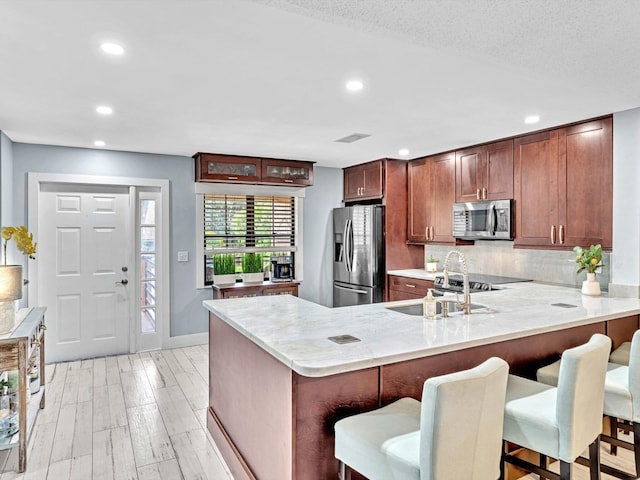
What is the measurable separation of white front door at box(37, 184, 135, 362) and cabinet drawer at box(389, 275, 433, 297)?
10.4ft

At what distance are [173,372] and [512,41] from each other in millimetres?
3983

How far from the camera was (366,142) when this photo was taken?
4.43m

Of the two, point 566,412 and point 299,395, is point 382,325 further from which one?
point 566,412

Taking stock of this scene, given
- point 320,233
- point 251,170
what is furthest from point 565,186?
point 251,170

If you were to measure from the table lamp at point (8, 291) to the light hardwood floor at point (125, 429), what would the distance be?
0.86m

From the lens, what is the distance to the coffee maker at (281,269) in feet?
18.8

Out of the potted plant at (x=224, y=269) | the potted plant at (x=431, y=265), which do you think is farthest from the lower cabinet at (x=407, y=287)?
the potted plant at (x=224, y=269)

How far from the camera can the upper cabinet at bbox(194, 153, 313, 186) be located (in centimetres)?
505

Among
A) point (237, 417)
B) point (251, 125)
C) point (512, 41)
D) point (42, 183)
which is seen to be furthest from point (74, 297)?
point (512, 41)

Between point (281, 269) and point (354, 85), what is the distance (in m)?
3.45

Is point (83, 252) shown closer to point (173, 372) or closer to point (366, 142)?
point (173, 372)

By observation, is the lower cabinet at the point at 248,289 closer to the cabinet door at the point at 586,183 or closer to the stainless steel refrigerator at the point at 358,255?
the stainless steel refrigerator at the point at 358,255

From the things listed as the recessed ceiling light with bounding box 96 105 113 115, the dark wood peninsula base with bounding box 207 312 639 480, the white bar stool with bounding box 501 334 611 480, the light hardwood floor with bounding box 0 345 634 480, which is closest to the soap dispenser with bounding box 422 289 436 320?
the dark wood peninsula base with bounding box 207 312 639 480

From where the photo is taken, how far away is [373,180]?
18.6ft
